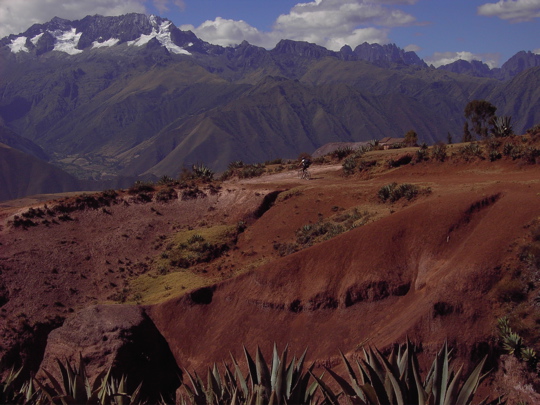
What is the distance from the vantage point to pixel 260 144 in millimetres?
168500

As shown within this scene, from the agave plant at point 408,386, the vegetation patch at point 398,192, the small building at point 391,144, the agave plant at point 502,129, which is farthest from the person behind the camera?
the small building at point 391,144

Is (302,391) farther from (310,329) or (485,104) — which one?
(485,104)

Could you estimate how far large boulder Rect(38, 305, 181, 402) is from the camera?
45.0 ft

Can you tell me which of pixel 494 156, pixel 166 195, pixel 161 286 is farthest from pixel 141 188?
pixel 494 156

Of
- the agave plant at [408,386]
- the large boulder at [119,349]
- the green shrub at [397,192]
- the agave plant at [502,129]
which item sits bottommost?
the large boulder at [119,349]

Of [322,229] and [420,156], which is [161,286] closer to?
[322,229]

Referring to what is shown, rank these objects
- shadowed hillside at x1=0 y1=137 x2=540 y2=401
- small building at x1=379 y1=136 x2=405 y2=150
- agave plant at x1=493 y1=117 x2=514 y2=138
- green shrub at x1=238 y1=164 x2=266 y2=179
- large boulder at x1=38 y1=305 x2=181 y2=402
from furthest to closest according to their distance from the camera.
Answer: small building at x1=379 y1=136 x2=405 y2=150 → green shrub at x1=238 y1=164 x2=266 y2=179 → agave plant at x1=493 y1=117 x2=514 y2=138 → large boulder at x1=38 y1=305 x2=181 y2=402 → shadowed hillside at x1=0 y1=137 x2=540 y2=401

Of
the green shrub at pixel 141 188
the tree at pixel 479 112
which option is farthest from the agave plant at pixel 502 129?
the tree at pixel 479 112

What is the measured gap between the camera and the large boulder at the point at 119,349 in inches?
540

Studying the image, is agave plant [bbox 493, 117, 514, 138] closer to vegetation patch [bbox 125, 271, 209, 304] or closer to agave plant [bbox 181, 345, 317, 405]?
vegetation patch [bbox 125, 271, 209, 304]

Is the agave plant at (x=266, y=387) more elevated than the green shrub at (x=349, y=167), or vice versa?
the green shrub at (x=349, y=167)

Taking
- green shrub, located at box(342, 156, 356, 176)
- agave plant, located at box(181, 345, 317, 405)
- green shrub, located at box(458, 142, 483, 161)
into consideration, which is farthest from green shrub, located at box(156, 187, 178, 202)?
agave plant, located at box(181, 345, 317, 405)

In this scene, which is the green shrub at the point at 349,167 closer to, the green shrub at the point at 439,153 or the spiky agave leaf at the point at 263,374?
the green shrub at the point at 439,153

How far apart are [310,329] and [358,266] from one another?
2.25 metres
